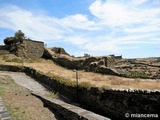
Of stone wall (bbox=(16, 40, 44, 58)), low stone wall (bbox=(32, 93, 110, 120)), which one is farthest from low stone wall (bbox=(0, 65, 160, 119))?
stone wall (bbox=(16, 40, 44, 58))

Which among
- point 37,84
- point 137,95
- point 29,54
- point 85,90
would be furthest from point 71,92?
point 29,54

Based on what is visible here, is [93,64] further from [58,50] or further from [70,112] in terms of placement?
[70,112]

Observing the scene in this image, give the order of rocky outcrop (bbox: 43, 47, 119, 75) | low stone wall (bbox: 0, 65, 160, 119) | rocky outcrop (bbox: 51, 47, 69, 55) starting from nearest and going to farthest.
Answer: low stone wall (bbox: 0, 65, 160, 119) → rocky outcrop (bbox: 43, 47, 119, 75) → rocky outcrop (bbox: 51, 47, 69, 55)

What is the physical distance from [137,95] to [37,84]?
1046cm

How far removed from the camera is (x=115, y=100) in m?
10.1

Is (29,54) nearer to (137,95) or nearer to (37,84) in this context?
(37,84)

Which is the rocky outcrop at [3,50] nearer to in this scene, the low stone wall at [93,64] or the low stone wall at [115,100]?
the low stone wall at [93,64]

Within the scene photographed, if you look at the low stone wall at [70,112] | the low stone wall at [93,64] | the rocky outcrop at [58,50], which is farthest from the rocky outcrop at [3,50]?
the low stone wall at [70,112]

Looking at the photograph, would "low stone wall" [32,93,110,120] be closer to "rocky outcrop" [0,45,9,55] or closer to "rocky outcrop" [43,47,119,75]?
"rocky outcrop" [43,47,119,75]

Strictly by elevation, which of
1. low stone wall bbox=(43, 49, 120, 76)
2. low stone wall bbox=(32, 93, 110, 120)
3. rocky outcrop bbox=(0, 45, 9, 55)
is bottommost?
low stone wall bbox=(32, 93, 110, 120)

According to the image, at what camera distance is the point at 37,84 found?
17.7 metres

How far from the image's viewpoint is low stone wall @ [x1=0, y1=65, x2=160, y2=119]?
8.61 meters

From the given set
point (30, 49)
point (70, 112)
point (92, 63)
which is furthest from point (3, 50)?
point (70, 112)

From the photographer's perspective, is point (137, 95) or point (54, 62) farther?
point (54, 62)
